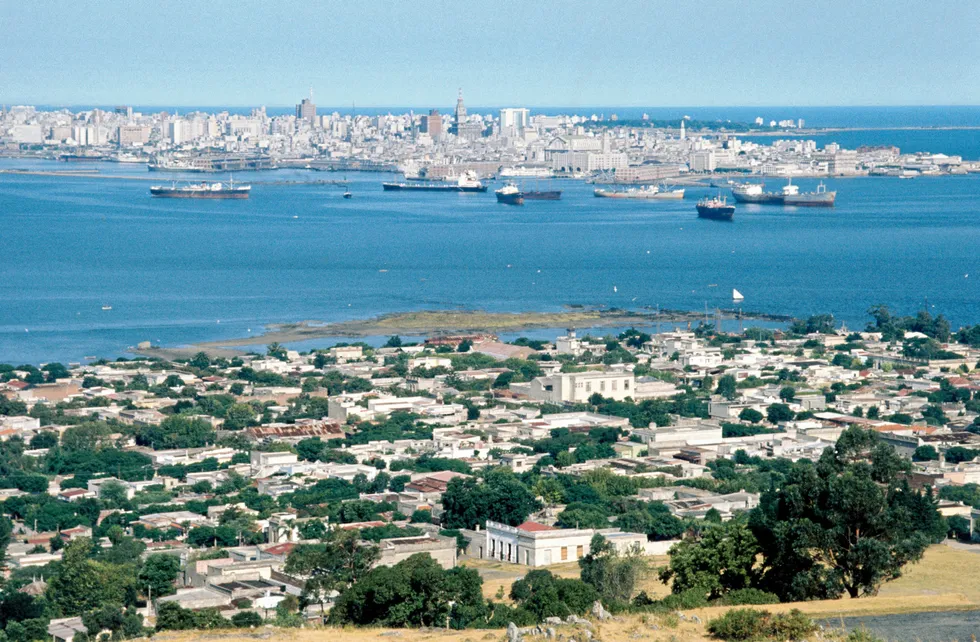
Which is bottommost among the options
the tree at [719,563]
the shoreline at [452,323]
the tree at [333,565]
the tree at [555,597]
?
the shoreline at [452,323]

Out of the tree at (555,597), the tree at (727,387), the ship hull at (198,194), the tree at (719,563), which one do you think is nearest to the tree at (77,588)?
the tree at (555,597)

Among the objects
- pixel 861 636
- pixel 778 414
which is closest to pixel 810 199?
pixel 778 414

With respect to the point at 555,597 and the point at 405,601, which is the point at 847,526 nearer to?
the point at 555,597

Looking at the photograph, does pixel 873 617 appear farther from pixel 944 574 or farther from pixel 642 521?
pixel 642 521

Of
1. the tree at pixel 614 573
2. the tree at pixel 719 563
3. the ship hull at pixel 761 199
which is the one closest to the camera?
the tree at pixel 719 563

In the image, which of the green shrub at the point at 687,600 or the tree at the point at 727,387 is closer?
the green shrub at the point at 687,600

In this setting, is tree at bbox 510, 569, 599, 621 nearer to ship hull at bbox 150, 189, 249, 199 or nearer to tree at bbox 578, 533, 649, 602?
tree at bbox 578, 533, 649, 602

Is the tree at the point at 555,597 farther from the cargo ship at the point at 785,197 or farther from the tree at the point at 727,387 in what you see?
the cargo ship at the point at 785,197
